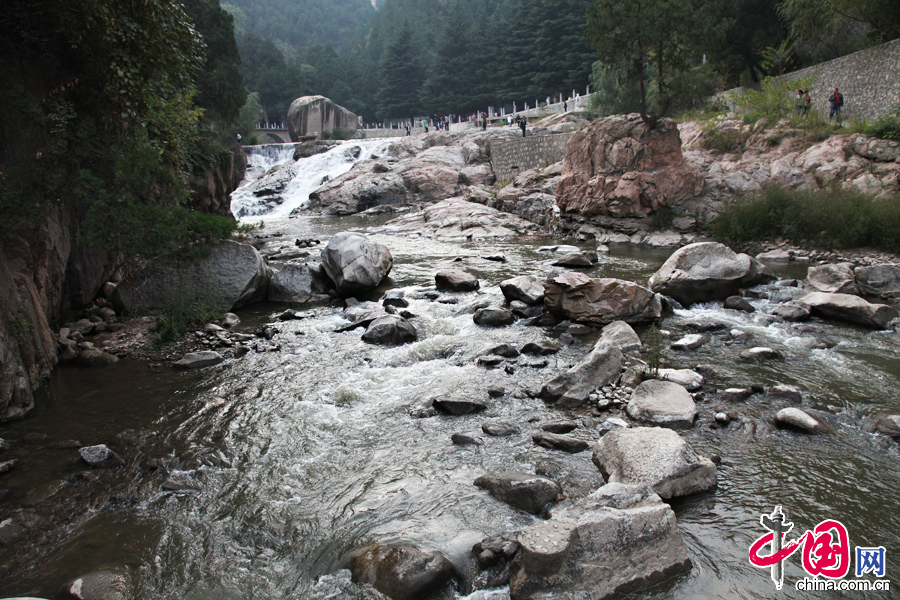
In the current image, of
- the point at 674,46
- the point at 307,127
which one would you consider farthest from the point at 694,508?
the point at 307,127

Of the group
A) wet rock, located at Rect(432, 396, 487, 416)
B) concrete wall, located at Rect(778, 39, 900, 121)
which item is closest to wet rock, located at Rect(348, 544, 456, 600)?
wet rock, located at Rect(432, 396, 487, 416)

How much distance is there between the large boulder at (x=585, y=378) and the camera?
6362 millimetres

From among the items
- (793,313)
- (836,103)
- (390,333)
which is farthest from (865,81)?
(390,333)

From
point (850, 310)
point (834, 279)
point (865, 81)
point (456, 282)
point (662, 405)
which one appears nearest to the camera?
point (662, 405)

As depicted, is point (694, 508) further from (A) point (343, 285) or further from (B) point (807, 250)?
(B) point (807, 250)

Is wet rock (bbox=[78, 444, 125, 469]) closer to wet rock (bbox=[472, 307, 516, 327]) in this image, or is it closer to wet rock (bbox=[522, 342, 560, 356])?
wet rock (bbox=[522, 342, 560, 356])

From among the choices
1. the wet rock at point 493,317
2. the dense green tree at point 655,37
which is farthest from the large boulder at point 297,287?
the dense green tree at point 655,37

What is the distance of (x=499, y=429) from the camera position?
569cm

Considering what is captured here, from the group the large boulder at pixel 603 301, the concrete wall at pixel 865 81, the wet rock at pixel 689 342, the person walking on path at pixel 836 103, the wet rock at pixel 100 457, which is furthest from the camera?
the person walking on path at pixel 836 103

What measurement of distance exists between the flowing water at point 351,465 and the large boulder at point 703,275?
1.79 meters

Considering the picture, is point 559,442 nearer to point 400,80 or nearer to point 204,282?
point 204,282

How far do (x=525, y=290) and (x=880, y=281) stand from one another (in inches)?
272

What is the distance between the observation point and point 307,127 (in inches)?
2219

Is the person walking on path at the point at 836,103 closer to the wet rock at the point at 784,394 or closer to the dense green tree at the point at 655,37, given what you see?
the dense green tree at the point at 655,37
